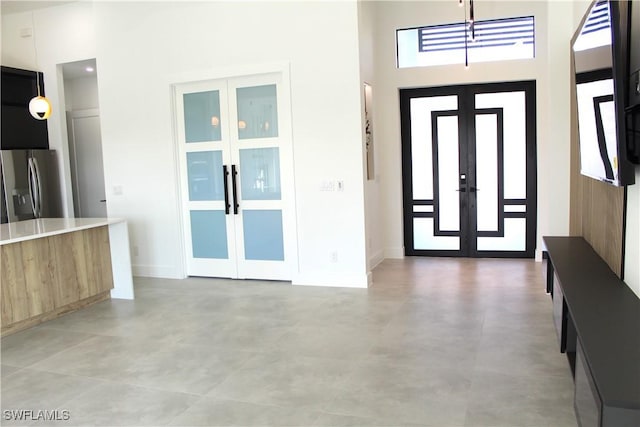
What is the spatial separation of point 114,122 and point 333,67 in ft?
9.92

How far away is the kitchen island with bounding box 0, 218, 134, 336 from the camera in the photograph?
422cm

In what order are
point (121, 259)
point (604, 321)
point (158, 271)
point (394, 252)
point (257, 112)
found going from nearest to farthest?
point (604, 321) < point (121, 259) < point (257, 112) < point (158, 271) < point (394, 252)

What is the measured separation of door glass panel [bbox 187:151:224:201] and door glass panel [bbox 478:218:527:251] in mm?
3699

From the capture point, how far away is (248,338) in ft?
13.2

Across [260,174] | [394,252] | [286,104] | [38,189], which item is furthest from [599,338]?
[38,189]

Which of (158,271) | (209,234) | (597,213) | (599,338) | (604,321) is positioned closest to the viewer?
(599,338)

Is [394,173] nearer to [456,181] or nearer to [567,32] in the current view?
[456,181]

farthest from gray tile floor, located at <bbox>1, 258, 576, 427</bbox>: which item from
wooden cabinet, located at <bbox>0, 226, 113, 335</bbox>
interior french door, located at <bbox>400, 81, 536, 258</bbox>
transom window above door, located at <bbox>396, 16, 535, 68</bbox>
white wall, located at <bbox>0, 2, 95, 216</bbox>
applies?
white wall, located at <bbox>0, 2, 95, 216</bbox>

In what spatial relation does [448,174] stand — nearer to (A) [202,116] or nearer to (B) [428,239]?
(B) [428,239]

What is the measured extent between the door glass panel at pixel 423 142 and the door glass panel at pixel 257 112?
2222mm

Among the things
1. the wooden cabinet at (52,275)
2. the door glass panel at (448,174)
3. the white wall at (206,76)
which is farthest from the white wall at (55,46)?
the door glass panel at (448,174)

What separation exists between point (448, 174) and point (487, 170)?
0.51 m

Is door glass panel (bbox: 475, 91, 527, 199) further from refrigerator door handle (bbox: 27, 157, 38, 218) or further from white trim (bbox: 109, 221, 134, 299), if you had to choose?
refrigerator door handle (bbox: 27, 157, 38, 218)

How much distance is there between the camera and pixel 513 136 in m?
6.57
